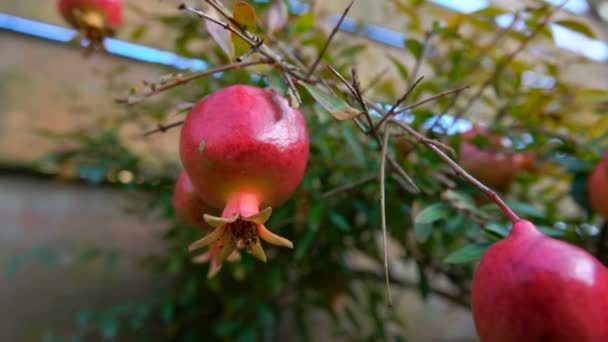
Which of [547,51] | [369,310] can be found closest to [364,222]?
[369,310]

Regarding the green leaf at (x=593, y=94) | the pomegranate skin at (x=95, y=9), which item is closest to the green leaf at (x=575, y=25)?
the green leaf at (x=593, y=94)

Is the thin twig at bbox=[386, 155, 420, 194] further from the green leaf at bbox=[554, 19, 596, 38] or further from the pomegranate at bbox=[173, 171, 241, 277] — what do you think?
the green leaf at bbox=[554, 19, 596, 38]

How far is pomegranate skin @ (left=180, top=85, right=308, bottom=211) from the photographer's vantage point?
332 millimetres

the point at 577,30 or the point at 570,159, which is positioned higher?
the point at 577,30

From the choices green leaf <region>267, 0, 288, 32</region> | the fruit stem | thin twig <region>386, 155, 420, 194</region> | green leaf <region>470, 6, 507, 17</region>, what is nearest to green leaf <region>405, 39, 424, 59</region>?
green leaf <region>470, 6, 507, 17</region>

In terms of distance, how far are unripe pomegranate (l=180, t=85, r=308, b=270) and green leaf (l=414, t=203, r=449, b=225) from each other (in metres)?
0.15

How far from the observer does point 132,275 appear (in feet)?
3.57

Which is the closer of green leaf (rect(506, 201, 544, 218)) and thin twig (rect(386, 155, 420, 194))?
thin twig (rect(386, 155, 420, 194))

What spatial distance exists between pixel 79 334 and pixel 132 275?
155 mm

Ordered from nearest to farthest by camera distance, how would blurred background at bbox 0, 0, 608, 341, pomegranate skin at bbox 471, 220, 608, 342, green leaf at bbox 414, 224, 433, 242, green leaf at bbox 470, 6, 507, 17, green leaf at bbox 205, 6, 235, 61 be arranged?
pomegranate skin at bbox 471, 220, 608, 342 → green leaf at bbox 205, 6, 235, 61 → green leaf at bbox 414, 224, 433, 242 → green leaf at bbox 470, 6, 507, 17 → blurred background at bbox 0, 0, 608, 341

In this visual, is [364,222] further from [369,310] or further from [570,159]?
[570,159]

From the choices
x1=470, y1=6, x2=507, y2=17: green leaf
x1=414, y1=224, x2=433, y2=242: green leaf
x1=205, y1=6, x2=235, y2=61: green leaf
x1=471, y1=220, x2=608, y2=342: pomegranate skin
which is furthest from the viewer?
x1=470, y1=6, x2=507, y2=17: green leaf

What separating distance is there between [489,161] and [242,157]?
483 millimetres

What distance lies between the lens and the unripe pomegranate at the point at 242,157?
0.33 m
